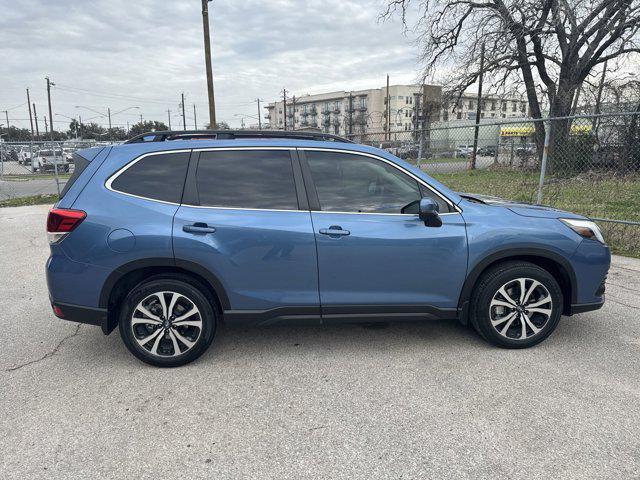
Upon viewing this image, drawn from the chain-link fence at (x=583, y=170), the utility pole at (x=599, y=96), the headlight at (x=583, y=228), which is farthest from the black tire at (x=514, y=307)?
the utility pole at (x=599, y=96)

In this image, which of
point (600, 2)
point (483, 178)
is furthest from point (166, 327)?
point (600, 2)

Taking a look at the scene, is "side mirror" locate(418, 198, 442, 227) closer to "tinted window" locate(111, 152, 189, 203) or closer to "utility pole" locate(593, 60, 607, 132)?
"tinted window" locate(111, 152, 189, 203)

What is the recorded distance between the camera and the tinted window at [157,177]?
130 inches

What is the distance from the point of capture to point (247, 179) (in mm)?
3402

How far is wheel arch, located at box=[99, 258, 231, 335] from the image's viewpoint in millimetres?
3229

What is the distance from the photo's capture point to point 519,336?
3.61 m

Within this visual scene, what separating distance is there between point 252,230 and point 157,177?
2.78ft

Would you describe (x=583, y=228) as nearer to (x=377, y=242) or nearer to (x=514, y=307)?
(x=514, y=307)

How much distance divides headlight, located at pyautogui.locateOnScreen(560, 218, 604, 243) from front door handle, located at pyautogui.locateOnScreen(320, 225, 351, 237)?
1.84 metres

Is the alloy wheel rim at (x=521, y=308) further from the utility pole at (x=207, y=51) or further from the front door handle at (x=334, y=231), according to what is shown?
the utility pole at (x=207, y=51)

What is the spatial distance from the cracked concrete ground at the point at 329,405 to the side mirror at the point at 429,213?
3.54ft

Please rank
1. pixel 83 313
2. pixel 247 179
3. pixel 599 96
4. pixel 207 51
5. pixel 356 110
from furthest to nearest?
1. pixel 356 110
2. pixel 599 96
3. pixel 207 51
4. pixel 247 179
5. pixel 83 313

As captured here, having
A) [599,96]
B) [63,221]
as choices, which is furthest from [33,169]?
[599,96]

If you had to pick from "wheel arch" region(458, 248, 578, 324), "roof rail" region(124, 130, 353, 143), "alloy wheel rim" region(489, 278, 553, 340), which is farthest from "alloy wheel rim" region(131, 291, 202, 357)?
"alloy wheel rim" region(489, 278, 553, 340)
